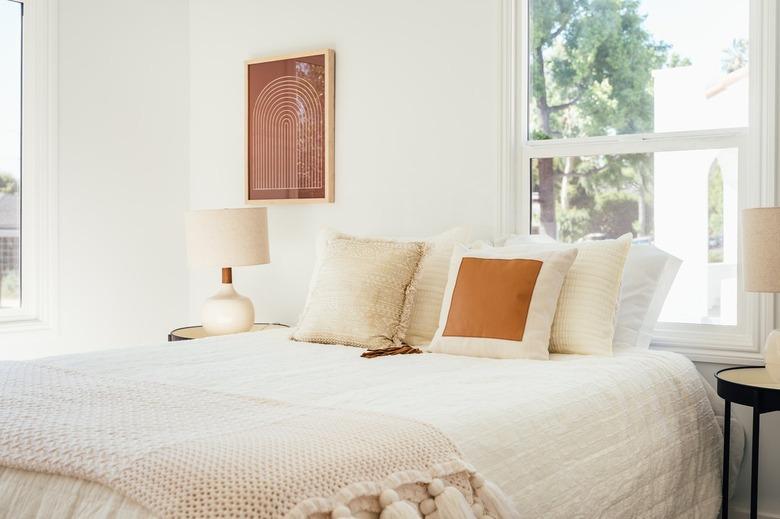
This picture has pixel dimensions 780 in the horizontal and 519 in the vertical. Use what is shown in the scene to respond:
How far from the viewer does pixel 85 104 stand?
4137 millimetres

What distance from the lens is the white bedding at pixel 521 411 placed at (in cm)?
177

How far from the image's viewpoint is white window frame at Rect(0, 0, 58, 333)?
3941 mm

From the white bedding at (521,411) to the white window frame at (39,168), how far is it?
130cm

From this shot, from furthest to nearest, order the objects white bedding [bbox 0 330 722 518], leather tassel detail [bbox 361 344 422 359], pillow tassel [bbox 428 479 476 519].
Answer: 1. leather tassel detail [bbox 361 344 422 359]
2. white bedding [bbox 0 330 722 518]
3. pillow tassel [bbox 428 479 476 519]

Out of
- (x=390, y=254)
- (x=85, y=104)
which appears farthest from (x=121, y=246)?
(x=390, y=254)

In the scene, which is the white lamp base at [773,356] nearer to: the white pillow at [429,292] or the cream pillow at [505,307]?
the cream pillow at [505,307]

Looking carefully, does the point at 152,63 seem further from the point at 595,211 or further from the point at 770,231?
the point at 770,231

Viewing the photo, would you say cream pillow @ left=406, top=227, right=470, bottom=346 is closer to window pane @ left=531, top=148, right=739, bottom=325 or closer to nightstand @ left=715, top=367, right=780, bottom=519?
window pane @ left=531, top=148, right=739, bottom=325

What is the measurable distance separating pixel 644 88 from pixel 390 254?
46.7 inches

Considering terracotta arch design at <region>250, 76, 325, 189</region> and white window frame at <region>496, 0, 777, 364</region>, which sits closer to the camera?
white window frame at <region>496, 0, 777, 364</region>

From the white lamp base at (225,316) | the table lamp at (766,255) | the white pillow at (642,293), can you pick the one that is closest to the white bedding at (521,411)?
the white pillow at (642,293)

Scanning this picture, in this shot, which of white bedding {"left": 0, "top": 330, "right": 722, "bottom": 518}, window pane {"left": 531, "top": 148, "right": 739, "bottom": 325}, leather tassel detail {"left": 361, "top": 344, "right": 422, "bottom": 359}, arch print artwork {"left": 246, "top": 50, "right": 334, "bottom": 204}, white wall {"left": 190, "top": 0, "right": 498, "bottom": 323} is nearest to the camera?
white bedding {"left": 0, "top": 330, "right": 722, "bottom": 518}

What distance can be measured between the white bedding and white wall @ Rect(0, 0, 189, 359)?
1.34 meters

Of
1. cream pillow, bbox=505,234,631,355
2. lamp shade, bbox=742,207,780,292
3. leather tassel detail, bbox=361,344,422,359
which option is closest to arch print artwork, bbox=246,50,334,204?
leather tassel detail, bbox=361,344,422,359
